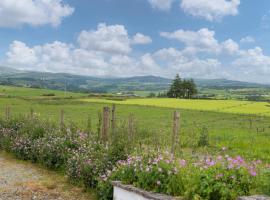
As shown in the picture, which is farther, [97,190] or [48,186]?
[48,186]

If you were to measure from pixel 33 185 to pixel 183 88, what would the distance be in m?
97.2

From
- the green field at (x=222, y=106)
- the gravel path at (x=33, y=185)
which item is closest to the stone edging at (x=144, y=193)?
the gravel path at (x=33, y=185)

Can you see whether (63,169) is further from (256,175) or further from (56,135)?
(256,175)

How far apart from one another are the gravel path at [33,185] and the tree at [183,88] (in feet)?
311

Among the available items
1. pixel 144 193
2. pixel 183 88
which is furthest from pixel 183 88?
pixel 144 193

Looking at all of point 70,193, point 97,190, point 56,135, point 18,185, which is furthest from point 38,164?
point 97,190

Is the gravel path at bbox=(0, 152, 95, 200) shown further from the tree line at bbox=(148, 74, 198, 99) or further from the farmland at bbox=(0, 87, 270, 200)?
the tree line at bbox=(148, 74, 198, 99)

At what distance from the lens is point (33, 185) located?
9.84m

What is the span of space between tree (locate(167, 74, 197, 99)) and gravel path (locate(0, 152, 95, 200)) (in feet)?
311

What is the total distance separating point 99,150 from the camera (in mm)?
10375

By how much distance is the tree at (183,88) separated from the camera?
105 meters

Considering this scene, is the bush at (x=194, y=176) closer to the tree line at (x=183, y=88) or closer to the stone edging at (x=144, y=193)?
the stone edging at (x=144, y=193)

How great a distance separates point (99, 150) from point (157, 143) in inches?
70.1

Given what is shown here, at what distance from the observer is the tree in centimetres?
10538
